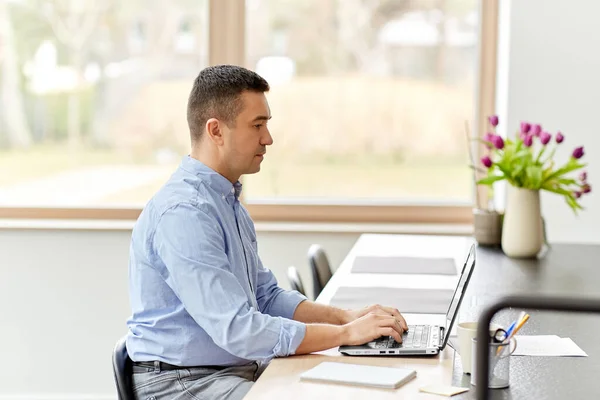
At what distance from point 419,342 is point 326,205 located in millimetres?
2344

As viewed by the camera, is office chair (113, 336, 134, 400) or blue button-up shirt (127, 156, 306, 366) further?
office chair (113, 336, 134, 400)

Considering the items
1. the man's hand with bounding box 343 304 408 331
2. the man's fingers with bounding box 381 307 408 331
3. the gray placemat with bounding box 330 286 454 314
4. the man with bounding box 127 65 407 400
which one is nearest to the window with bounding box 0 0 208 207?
the gray placemat with bounding box 330 286 454 314

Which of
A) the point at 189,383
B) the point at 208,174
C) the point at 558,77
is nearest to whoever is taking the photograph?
the point at 189,383

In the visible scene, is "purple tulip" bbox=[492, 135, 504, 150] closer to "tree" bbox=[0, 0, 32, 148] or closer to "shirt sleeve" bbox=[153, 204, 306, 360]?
"shirt sleeve" bbox=[153, 204, 306, 360]

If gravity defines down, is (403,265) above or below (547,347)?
below

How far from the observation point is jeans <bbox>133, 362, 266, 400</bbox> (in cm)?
192

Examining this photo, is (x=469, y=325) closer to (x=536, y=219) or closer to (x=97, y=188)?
(x=536, y=219)

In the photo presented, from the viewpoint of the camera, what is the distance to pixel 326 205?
423 cm

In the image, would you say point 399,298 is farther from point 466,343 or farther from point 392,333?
point 466,343

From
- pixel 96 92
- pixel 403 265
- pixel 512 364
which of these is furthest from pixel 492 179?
pixel 96 92

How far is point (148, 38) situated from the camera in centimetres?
419

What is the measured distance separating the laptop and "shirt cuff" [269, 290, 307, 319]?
39 cm

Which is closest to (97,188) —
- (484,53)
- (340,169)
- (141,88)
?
(141,88)

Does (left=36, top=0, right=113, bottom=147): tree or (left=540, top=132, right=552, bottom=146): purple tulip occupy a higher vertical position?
(left=36, top=0, right=113, bottom=147): tree
